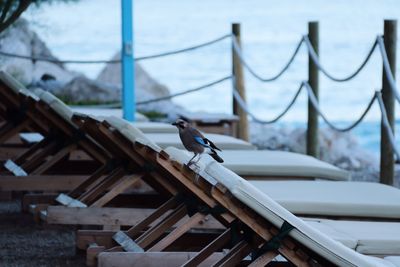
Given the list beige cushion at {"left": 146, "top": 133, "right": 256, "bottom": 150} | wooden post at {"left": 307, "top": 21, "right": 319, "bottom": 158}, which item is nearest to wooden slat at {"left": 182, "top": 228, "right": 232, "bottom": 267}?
beige cushion at {"left": 146, "top": 133, "right": 256, "bottom": 150}

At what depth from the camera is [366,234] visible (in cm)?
472

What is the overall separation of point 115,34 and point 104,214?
29.2 meters

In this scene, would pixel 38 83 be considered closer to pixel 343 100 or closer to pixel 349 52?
pixel 343 100

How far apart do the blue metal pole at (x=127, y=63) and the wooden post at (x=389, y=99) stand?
2542 millimetres

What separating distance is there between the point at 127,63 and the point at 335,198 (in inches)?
155

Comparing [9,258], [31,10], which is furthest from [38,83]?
[9,258]

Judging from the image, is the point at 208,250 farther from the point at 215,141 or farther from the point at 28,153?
the point at 215,141

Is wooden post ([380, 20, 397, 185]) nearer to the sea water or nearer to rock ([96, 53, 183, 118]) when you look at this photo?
the sea water

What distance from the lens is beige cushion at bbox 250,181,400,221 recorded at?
5.41 m

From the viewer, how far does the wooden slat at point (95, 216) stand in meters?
5.75

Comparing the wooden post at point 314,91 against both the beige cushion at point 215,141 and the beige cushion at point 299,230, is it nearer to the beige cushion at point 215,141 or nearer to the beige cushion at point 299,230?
the beige cushion at point 215,141

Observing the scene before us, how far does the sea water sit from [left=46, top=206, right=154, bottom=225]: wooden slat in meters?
5.68

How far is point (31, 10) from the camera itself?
1409 cm

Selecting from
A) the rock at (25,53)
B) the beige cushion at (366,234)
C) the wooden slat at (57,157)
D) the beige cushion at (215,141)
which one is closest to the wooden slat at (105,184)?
the wooden slat at (57,157)
